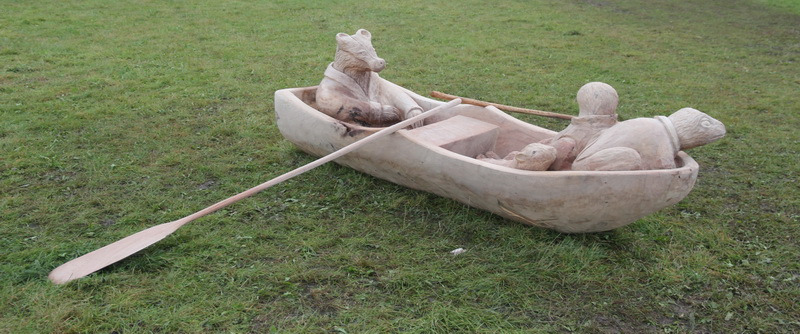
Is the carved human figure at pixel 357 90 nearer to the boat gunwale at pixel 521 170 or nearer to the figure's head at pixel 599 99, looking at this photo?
the boat gunwale at pixel 521 170

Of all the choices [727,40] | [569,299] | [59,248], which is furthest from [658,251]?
[727,40]

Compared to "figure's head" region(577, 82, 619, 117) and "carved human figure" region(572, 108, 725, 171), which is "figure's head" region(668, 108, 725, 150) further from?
"figure's head" region(577, 82, 619, 117)

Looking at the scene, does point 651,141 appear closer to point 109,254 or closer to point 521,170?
point 521,170

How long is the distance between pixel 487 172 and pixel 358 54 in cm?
142

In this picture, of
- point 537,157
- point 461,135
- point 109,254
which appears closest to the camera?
point 109,254

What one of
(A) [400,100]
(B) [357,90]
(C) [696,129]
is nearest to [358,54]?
(B) [357,90]

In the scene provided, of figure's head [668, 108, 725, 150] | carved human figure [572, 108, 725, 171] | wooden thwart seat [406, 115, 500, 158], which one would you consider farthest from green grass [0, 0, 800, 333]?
figure's head [668, 108, 725, 150]

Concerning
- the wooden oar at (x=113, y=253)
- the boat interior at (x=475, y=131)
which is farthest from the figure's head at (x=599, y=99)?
the wooden oar at (x=113, y=253)

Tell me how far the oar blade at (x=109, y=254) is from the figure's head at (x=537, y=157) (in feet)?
6.48

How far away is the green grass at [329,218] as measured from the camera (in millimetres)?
3209

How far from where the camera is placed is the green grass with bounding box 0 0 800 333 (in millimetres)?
3209

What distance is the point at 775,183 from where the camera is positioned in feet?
15.8

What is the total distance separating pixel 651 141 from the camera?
3.47 meters

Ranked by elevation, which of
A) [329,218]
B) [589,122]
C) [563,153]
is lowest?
[329,218]
